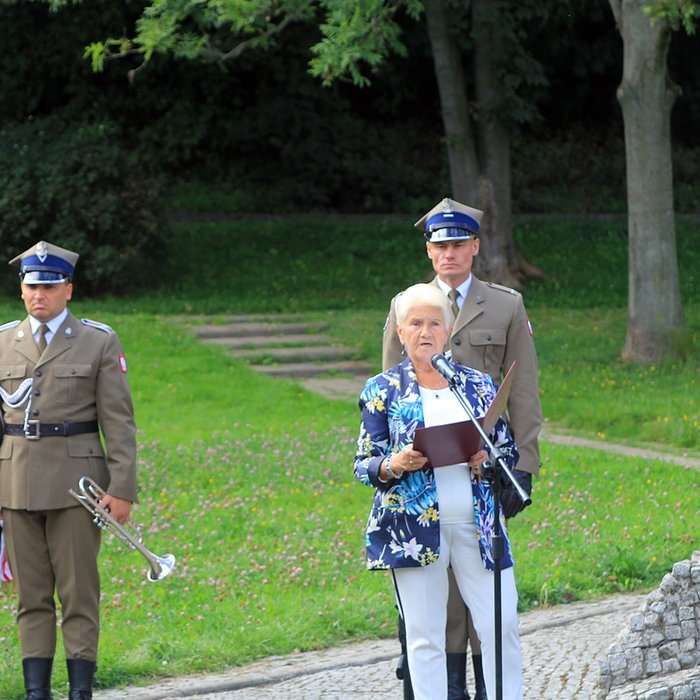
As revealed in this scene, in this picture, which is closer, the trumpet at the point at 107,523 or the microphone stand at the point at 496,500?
the microphone stand at the point at 496,500

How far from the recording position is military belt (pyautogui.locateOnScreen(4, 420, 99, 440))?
5973 mm

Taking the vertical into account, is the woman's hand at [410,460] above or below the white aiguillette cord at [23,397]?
below

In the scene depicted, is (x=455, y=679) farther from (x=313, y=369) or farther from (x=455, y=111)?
(x=455, y=111)

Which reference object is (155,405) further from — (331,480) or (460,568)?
(460,568)

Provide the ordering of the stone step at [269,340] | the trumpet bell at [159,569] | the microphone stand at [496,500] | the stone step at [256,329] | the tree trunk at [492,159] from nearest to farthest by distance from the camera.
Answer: the microphone stand at [496,500], the trumpet bell at [159,569], the stone step at [269,340], the stone step at [256,329], the tree trunk at [492,159]

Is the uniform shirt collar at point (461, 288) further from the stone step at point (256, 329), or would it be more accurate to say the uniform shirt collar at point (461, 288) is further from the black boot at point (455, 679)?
the stone step at point (256, 329)

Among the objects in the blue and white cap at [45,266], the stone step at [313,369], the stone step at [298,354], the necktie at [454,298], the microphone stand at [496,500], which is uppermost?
the blue and white cap at [45,266]

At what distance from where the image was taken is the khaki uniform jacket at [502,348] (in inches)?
228

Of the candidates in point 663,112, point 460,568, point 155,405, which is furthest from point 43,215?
point 460,568

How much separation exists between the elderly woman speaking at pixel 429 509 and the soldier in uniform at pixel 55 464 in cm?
145

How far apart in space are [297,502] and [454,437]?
212 inches

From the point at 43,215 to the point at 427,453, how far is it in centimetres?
1632

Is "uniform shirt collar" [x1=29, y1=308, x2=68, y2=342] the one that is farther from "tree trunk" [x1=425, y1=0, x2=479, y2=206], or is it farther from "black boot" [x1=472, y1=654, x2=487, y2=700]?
"tree trunk" [x1=425, y1=0, x2=479, y2=206]

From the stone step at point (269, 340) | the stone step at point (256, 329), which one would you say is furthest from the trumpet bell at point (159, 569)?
the stone step at point (256, 329)
